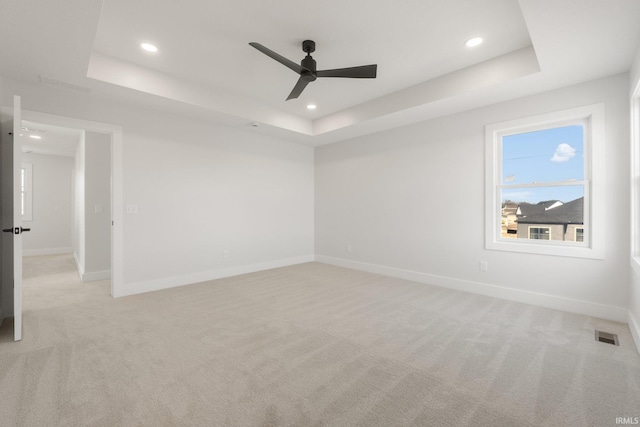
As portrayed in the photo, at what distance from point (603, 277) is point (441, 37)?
3.05 meters

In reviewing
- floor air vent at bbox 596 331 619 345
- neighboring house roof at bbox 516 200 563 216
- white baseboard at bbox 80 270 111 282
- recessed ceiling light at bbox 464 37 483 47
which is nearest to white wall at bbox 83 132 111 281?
white baseboard at bbox 80 270 111 282

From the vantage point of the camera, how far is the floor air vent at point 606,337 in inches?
Result: 95.6

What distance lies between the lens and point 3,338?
246 centimetres

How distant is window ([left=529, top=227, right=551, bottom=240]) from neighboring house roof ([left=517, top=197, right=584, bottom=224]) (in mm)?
87

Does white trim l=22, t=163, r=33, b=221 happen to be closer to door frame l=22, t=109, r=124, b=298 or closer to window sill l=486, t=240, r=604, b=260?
door frame l=22, t=109, r=124, b=298

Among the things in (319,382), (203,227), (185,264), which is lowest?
(319,382)

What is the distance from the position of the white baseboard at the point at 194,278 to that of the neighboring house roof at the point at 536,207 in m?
3.98

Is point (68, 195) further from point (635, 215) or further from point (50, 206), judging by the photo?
point (635, 215)

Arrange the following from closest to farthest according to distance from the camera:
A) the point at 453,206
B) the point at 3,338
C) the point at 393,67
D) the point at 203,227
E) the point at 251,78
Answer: the point at 3,338 → the point at 393,67 → the point at 251,78 → the point at 453,206 → the point at 203,227

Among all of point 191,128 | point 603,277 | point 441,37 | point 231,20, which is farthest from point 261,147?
point 603,277

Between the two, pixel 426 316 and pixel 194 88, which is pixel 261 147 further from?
pixel 426 316

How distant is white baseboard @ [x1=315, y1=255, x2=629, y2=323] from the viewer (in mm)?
2926

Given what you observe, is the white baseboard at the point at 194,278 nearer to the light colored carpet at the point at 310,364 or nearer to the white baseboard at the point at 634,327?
the light colored carpet at the point at 310,364

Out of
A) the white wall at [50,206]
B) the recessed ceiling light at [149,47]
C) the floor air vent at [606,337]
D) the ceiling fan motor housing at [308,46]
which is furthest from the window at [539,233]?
the white wall at [50,206]
